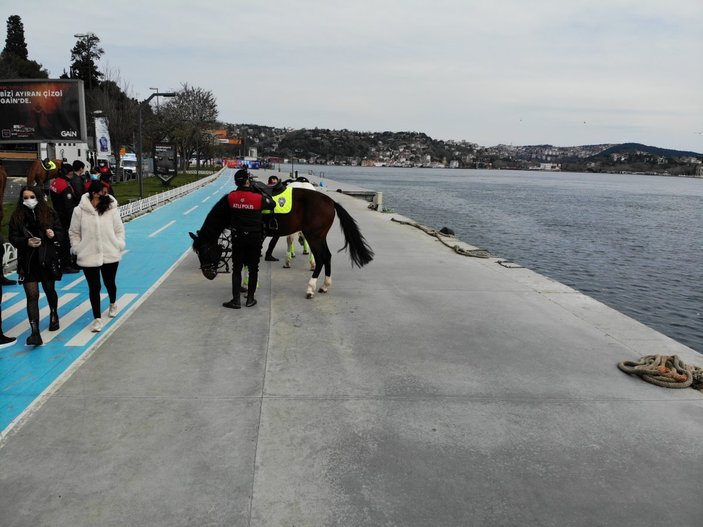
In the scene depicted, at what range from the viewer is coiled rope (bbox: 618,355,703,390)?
5.27 metres

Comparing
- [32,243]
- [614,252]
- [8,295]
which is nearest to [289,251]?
[8,295]

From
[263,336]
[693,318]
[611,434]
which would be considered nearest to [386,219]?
[693,318]

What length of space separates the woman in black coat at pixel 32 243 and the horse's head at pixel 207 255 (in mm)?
1996

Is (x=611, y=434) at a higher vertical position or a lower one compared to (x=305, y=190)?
lower

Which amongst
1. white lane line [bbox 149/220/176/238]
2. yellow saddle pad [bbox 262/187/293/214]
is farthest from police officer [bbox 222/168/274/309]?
white lane line [bbox 149/220/176/238]

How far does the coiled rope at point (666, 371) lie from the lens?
208 inches

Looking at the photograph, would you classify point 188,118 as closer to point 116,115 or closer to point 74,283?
point 116,115

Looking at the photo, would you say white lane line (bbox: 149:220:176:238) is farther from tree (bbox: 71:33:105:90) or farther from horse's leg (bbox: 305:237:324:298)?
tree (bbox: 71:33:105:90)

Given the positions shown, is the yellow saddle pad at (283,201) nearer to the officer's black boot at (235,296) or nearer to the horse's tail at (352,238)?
the horse's tail at (352,238)

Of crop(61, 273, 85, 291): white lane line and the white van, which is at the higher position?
the white van

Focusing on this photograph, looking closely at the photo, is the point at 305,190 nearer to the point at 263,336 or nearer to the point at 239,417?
the point at 263,336

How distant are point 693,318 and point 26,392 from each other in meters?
15.3

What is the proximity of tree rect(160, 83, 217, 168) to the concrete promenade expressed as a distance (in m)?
48.2

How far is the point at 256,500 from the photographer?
3301mm
